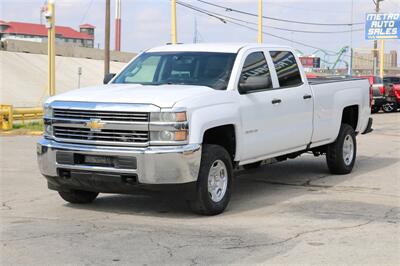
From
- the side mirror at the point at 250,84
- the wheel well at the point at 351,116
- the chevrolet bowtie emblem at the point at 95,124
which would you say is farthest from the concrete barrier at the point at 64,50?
the chevrolet bowtie emblem at the point at 95,124

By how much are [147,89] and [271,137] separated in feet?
6.20

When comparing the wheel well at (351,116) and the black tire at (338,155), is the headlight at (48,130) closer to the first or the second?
the black tire at (338,155)

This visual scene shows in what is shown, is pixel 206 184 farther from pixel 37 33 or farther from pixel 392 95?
pixel 37 33

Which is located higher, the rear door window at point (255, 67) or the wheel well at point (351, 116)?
the rear door window at point (255, 67)

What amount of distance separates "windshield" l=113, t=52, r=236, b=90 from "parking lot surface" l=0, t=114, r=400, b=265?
5.17ft

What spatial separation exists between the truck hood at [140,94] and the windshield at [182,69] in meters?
0.34

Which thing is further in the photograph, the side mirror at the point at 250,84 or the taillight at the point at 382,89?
the taillight at the point at 382,89

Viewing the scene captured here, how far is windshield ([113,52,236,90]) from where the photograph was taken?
7.55 meters

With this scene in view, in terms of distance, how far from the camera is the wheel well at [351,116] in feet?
34.3

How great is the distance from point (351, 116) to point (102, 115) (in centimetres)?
550

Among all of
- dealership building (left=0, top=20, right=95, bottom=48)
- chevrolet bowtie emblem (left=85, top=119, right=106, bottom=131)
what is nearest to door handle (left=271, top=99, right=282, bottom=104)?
chevrolet bowtie emblem (left=85, top=119, right=106, bottom=131)

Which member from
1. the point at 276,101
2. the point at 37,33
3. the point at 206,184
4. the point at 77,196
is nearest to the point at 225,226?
the point at 206,184

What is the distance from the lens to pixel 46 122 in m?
7.07

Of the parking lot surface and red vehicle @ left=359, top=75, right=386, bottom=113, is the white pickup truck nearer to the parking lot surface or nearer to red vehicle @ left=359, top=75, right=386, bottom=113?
the parking lot surface
